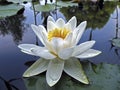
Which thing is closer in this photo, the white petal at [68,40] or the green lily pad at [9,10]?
the white petal at [68,40]

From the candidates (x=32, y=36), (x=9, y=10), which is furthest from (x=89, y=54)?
(x=9, y=10)

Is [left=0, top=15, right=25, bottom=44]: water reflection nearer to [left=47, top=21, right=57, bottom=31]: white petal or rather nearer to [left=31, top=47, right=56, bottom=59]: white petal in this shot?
[left=47, top=21, right=57, bottom=31]: white petal

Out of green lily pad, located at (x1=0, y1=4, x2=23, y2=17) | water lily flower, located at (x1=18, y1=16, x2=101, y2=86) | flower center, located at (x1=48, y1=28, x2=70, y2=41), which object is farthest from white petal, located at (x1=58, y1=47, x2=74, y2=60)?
green lily pad, located at (x1=0, y1=4, x2=23, y2=17)

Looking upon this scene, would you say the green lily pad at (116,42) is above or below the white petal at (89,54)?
below

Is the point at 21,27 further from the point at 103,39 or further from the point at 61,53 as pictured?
the point at 61,53

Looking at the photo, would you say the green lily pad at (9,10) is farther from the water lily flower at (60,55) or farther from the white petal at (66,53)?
the white petal at (66,53)

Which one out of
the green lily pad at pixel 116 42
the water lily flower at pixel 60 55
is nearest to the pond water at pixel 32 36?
the green lily pad at pixel 116 42

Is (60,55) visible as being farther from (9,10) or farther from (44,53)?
(9,10)

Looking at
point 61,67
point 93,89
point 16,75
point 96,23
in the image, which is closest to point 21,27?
point 96,23
